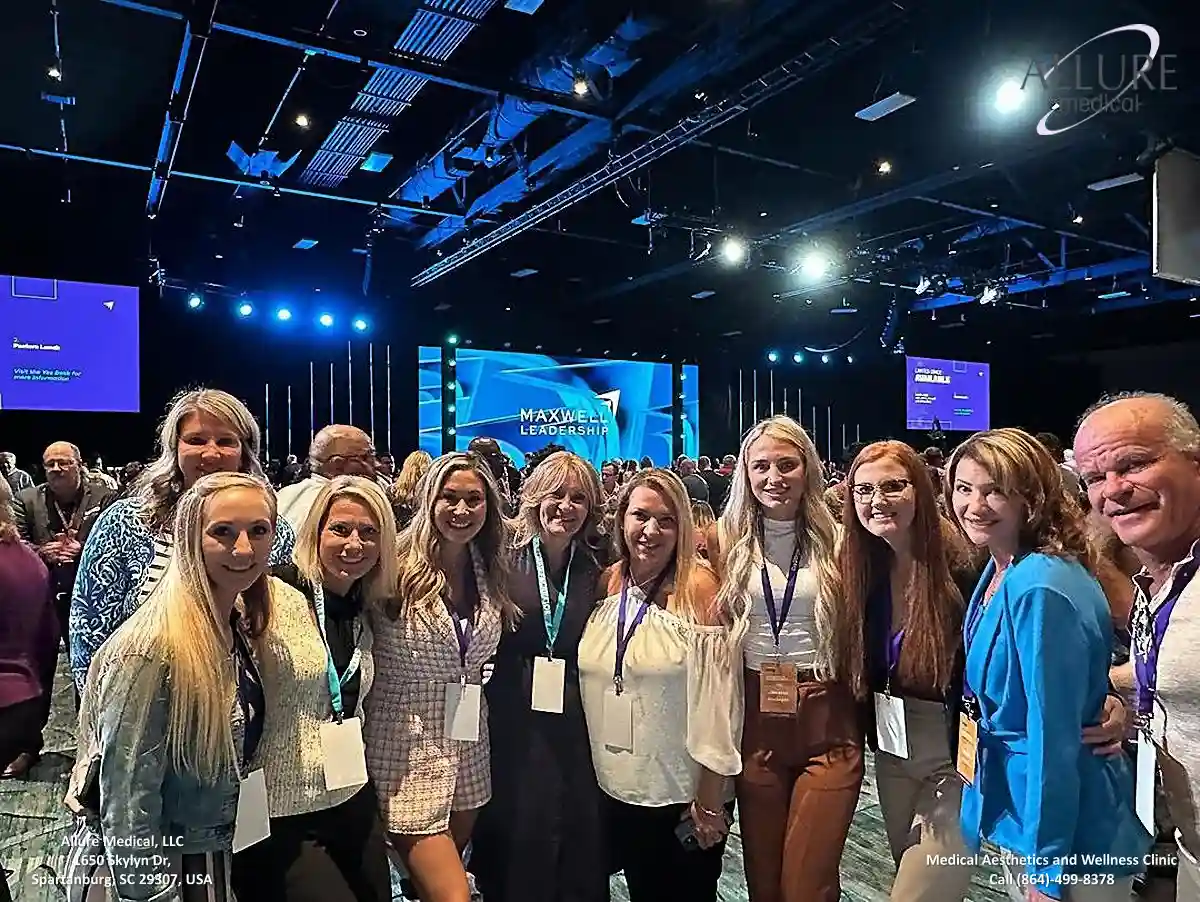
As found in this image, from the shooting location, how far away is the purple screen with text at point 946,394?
53.9 feet

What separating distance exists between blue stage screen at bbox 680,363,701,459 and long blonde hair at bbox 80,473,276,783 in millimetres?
13768

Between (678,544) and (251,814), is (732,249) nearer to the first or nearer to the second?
(678,544)

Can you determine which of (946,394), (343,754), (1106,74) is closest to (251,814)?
(343,754)

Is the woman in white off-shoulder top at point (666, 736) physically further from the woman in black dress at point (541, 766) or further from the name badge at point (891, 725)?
the name badge at point (891, 725)

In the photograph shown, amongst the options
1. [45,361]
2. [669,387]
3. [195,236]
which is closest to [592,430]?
[669,387]

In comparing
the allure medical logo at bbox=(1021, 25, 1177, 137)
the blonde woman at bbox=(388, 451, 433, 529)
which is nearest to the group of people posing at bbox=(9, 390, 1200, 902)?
the blonde woman at bbox=(388, 451, 433, 529)

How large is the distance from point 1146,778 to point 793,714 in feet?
2.87

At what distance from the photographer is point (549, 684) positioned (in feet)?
7.48

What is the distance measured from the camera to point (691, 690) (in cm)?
221

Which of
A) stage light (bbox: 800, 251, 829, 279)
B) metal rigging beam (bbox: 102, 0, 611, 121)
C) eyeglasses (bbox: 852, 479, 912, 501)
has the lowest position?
eyeglasses (bbox: 852, 479, 912, 501)

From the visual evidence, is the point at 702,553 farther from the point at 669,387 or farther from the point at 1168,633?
the point at 669,387

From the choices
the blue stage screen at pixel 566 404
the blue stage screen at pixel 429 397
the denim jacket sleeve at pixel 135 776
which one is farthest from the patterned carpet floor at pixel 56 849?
the blue stage screen at pixel 566 404

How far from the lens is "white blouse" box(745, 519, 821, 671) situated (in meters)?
2.27

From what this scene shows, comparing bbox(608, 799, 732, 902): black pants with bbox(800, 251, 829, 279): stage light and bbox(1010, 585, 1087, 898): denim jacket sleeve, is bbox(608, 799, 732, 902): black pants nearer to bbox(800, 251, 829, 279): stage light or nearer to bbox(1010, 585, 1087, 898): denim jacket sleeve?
bbox(1010, 585, 1087, 898): denim jacket sleeve
